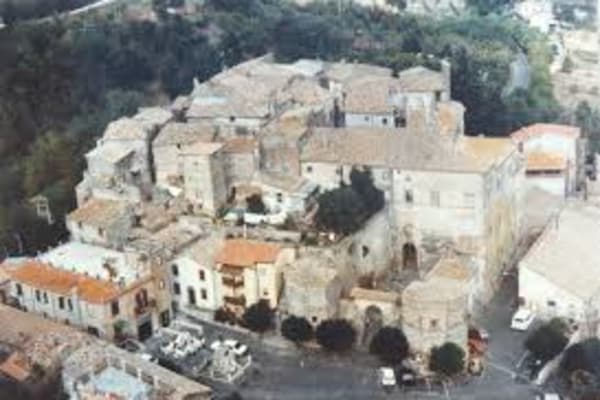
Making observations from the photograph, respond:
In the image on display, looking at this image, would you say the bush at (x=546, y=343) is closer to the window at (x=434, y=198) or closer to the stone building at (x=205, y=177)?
the window at (x=434, y=198)

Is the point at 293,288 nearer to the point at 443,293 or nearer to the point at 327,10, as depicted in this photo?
the point at 443,293

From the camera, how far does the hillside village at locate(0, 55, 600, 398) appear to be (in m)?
15.2

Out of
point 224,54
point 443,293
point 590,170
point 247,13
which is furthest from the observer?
point 247,13

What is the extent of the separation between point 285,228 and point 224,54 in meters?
8.43

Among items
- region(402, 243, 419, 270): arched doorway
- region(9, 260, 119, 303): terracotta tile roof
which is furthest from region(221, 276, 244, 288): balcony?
region(402, 243, 419, 270): arched doorway

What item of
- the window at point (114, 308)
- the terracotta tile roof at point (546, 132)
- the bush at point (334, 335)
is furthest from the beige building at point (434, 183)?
the window at point (114, 308)

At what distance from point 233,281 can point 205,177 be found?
1.70 m

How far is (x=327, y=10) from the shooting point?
26.7m

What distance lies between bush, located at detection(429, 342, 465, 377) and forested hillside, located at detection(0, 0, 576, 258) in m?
6.01

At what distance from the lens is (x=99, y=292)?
15.2 metres

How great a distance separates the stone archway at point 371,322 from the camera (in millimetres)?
15117

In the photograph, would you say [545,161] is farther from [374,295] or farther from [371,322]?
[371,322]

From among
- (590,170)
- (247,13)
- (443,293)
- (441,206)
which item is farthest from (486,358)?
(247,13)

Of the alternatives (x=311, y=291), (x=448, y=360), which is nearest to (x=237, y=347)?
(x=311, y=291)
